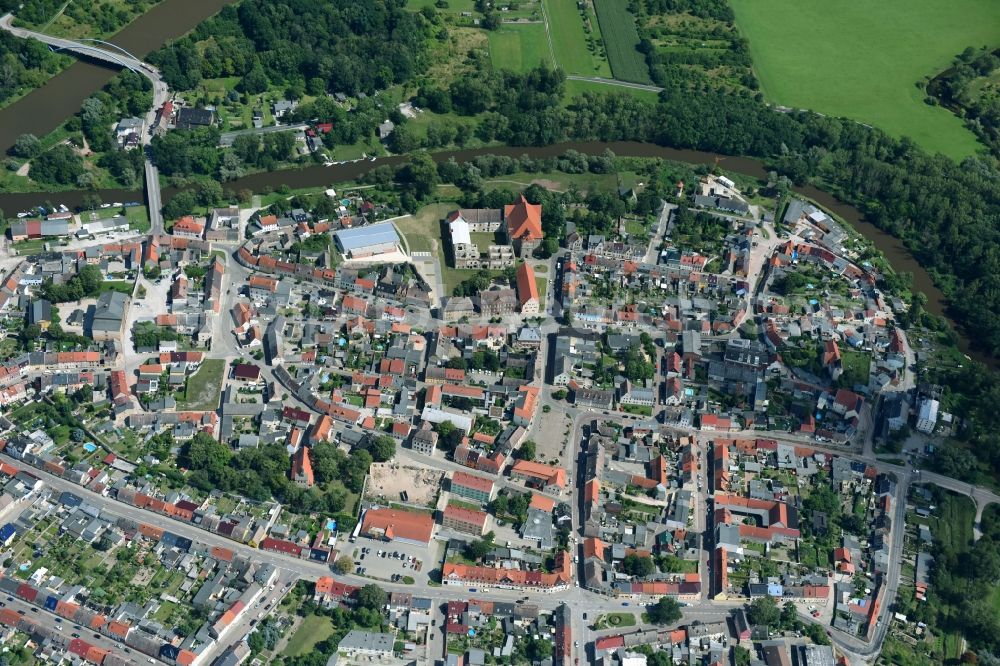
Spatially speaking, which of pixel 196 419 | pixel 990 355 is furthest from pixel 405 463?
pixel 990 355

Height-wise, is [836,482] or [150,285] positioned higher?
[150,285]

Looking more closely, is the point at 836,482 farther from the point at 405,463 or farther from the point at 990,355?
the point at 405,463

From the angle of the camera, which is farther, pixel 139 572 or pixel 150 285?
pixel 150 285

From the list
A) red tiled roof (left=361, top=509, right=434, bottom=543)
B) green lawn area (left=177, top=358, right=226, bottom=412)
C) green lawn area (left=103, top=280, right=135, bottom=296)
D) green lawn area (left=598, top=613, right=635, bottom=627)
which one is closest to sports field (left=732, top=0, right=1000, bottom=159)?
green lawn area (left=177, top=358, right=226, bottom=412)

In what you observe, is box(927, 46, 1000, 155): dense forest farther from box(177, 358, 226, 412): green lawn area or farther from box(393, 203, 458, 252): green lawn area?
box(177, 358, 226, 412): green lawn area

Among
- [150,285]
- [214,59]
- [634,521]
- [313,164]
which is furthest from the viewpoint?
[214,59]

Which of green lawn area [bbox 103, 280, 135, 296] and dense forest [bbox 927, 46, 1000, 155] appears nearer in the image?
green lawn area [bbox 103, 280, 135, 296]
